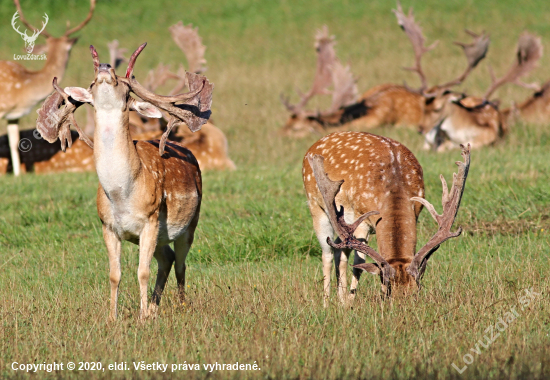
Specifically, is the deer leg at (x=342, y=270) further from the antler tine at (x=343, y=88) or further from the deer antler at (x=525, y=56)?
the antler tine at (x=343, y=88)

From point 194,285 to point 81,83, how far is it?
40.9 feet

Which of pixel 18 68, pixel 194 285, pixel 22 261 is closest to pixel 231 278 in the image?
pixel 194 285

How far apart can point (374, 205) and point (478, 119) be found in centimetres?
807

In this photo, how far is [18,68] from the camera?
1131 cm

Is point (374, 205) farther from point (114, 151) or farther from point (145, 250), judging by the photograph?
point (114, 151)

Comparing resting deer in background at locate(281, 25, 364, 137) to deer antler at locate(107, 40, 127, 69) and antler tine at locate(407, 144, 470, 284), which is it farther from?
antler tine at locate(407, 144, 470, 284)

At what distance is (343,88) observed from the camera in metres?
14.0

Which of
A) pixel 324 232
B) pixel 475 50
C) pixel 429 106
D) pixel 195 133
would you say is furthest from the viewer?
pixel 429 106

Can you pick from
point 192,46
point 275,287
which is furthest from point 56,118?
point 192,46

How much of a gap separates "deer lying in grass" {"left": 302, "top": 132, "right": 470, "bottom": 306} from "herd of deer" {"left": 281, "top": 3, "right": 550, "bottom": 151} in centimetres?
675

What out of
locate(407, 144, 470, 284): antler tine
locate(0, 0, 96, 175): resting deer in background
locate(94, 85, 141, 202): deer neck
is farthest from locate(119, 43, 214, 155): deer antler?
locate(0, 0, 96, 175): resting deer in background

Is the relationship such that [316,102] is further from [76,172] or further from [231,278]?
[231,278]

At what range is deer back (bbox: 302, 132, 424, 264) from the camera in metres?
4.89

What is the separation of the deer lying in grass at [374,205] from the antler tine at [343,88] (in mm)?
7708
